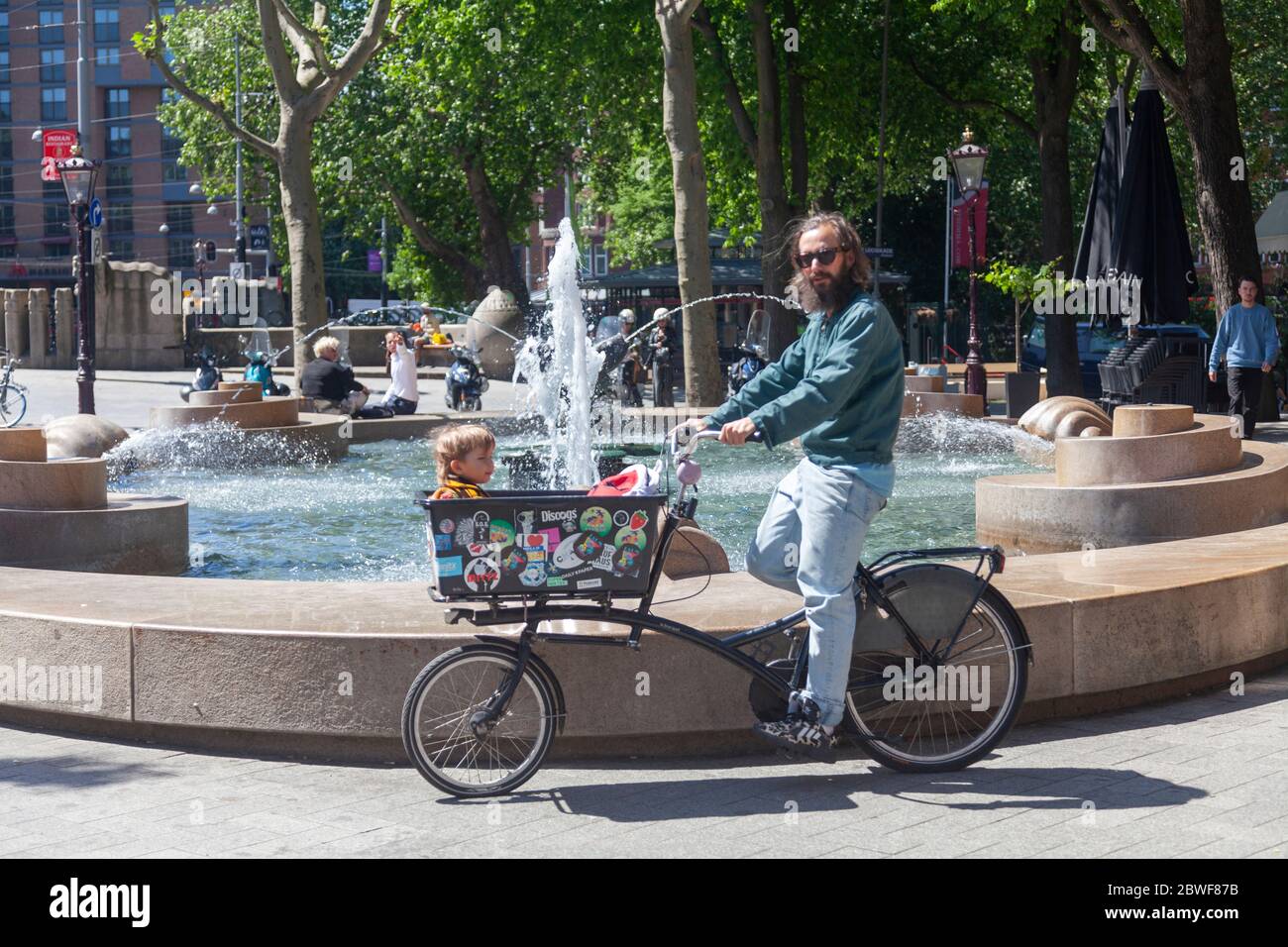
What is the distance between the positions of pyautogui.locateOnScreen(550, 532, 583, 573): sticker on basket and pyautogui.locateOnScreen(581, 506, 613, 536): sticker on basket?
41mm

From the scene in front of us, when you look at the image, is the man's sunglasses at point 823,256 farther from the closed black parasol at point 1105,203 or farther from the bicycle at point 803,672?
the closed black parasol at point 1105,203

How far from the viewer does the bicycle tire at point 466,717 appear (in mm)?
5625

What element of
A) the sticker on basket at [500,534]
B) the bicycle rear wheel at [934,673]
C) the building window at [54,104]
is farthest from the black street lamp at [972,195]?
the building window at [54,104]

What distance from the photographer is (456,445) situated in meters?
5.98

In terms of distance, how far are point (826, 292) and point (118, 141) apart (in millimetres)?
107860

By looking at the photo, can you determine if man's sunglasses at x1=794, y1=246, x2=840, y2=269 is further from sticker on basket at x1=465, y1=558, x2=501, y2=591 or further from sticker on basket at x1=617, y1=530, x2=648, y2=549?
sticker on basket at x1=465, y1=558, x2=501, y2=591

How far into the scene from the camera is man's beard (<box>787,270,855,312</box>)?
570 centimetres

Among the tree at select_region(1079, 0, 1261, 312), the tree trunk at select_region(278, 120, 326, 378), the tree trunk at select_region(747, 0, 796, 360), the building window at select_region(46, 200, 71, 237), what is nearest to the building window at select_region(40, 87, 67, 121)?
the building window at select_region(46, 200, 71, 237)

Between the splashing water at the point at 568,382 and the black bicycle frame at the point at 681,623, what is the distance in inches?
264

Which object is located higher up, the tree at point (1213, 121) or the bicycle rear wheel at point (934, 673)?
the tree at point (1213, 121)

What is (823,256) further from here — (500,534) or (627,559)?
(500,534)

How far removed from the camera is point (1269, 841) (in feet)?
16.5
